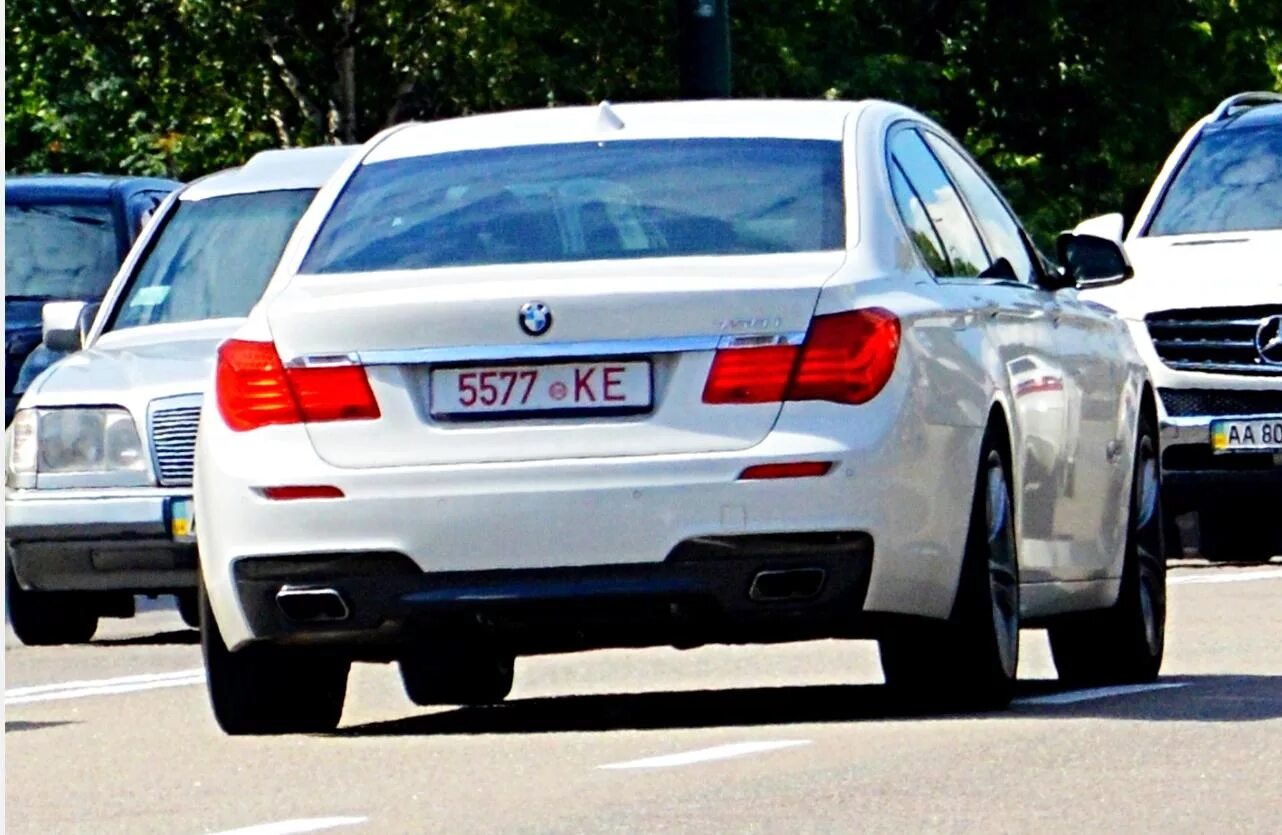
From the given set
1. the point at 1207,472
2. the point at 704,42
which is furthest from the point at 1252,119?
the point at 704,42

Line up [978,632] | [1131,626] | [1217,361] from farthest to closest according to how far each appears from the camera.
→ [1217,361], [1131,626], [978,632]

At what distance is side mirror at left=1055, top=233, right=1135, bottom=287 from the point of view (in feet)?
36.7

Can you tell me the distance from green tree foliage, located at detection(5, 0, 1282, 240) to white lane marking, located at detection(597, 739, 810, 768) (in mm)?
24549

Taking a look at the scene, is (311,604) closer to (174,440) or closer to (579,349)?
(579,349)

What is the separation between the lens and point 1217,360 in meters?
18.1

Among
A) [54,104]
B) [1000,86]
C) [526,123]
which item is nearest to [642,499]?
[526,123]

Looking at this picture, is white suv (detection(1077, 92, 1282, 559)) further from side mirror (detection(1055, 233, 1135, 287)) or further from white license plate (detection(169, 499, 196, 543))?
side mirror (detection(1055, 233, 1135, 287))

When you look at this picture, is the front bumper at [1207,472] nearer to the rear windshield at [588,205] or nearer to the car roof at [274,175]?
the car roof at [274,175]

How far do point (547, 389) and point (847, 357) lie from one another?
67cm

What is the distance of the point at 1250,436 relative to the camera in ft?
59.0

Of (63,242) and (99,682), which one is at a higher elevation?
(99,682)

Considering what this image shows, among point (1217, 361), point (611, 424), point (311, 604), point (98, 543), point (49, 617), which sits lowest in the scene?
point (1217, 361)

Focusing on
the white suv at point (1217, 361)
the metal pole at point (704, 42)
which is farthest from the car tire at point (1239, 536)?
the metal pole at point (704, 42)

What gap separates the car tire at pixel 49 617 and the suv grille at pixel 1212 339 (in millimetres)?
5207
